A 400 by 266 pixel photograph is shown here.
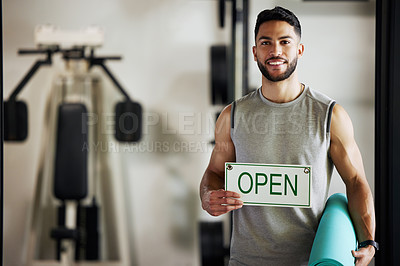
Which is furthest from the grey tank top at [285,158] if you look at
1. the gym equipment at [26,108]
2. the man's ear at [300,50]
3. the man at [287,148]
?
the gym equipment at [26,108]

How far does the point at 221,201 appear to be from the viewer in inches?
49.6

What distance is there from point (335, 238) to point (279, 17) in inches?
27.2

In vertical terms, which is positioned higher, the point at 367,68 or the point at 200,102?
the point at 367,68

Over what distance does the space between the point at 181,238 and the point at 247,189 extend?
0.58m

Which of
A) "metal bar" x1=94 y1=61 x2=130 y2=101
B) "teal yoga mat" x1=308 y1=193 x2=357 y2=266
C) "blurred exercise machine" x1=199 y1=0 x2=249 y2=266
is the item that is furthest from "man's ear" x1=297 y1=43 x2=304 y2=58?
"metal bar" x1=94 y1=61 x2=130 y2=101

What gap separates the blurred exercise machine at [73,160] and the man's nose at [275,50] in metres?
0.66

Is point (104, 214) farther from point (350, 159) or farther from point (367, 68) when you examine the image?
point (367, 68)

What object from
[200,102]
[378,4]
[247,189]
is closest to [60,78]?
[200,102]

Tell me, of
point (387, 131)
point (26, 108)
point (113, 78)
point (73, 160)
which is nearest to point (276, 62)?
point (387, 131)

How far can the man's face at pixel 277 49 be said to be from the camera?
1.25 meters

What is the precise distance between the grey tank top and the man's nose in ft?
0.48

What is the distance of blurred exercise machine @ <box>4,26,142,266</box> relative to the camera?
1654 millimetres

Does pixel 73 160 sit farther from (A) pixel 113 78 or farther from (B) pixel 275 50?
(B) pixel 275 50

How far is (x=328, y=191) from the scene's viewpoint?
1.26m
